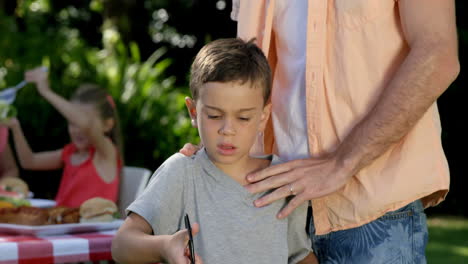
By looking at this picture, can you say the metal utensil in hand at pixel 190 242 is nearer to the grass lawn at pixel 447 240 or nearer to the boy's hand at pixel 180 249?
the boy's hand at pixel 180 249

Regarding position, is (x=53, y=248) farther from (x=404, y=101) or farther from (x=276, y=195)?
(x=404, y=101)

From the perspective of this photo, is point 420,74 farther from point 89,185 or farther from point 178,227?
point 89,185

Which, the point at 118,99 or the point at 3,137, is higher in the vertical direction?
the point at 3,137

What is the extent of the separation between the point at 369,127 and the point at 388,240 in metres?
0.30

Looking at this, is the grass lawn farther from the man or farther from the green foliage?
the man

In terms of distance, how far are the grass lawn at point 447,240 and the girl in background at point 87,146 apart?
12.6 ft

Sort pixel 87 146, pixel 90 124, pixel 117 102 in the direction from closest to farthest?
pixel 90 124, pixel 87 146, pixel 117 102

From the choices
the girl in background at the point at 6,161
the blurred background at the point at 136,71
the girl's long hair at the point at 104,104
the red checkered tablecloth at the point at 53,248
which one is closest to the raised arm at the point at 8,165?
the girl in background at the point at 6,161

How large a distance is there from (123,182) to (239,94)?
8.36 ft

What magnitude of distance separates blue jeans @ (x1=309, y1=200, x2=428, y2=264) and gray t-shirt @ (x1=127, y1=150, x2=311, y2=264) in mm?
113

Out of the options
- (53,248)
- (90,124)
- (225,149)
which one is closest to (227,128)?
(225,149)

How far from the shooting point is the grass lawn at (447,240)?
7611 mm

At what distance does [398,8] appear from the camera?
1.96 metres

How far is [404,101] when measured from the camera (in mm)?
1870
